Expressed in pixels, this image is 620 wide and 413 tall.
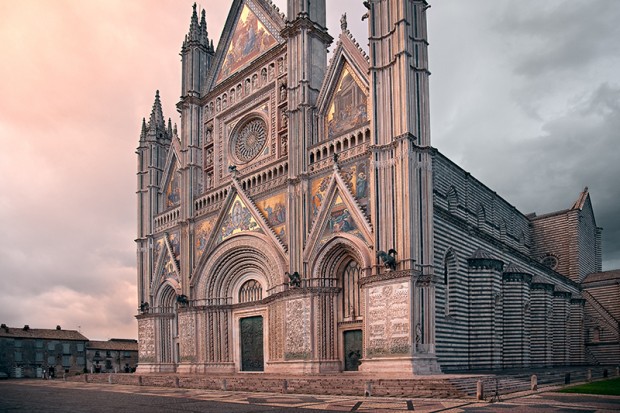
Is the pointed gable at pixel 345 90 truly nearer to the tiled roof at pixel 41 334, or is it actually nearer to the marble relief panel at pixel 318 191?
the marble relief panel at pixel 318 191

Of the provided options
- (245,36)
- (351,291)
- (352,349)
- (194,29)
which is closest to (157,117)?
(194,29)

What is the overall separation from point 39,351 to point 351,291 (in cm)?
5224

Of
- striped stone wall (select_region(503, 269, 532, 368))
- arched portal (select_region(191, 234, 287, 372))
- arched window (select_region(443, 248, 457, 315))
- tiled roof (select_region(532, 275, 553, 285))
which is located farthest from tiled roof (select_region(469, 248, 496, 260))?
arched portal (select_region(191, 234, 287, 372))

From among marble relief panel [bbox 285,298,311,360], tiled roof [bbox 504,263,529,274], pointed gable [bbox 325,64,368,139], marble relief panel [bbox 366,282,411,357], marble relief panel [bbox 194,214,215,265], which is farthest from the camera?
marble relief panel [bbox 194,214,215,265]

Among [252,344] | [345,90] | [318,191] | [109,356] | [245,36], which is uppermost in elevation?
[245,36]

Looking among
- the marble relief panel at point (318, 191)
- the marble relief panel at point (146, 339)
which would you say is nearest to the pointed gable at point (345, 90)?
the marble relief panel at point (318, 191)

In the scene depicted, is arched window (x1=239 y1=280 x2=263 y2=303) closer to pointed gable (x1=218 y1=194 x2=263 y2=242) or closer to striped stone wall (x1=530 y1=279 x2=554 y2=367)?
pointed gable (x1=218 y1=194 x2=263 y2=242)

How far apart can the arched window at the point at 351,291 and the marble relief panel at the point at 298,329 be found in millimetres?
2004

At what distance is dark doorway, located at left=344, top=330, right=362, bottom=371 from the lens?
102 feet

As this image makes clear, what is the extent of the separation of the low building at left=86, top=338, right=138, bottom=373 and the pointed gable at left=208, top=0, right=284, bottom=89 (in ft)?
147

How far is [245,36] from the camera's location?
42.4 metres

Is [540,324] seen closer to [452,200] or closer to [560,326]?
[560,326]

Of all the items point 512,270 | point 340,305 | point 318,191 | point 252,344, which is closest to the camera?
point 340,305

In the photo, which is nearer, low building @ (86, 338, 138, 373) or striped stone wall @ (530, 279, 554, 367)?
striped stone wall @ (530, 279, 554, 367)
